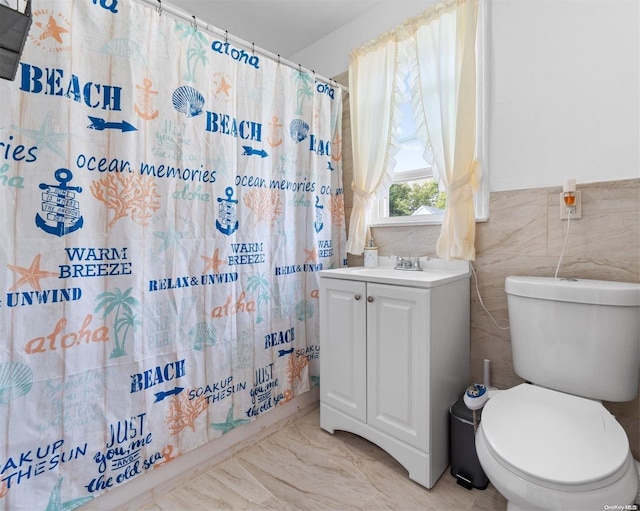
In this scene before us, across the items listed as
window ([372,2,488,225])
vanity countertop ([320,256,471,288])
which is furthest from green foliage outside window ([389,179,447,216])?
vanity countertop ([320,256,471,288])

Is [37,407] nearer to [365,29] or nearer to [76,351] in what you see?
[76,351]

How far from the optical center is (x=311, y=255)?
1952 mm

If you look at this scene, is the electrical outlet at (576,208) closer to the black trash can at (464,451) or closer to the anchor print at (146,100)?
the black trash can at (464,451)

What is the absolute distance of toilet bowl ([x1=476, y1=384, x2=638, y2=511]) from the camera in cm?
79

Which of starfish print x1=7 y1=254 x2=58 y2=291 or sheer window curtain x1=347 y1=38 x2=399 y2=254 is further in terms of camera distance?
sheer window curtain x1=347 y1=38 x2=399 y2=254

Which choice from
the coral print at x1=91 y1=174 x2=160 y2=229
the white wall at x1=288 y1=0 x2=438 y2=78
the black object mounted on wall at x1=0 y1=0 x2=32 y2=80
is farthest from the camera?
the white wall at x1=288 y1=0 x2=438 y2=78

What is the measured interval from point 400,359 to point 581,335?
66 centimetres

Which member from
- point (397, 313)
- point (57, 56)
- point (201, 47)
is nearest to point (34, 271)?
point (57, 56)

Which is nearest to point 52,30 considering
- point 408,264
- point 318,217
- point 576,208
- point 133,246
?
point 133,246

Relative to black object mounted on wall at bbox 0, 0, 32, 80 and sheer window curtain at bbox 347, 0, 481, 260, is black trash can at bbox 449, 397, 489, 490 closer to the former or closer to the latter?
sheer window curtain at bbox 347, 0, 481, 260

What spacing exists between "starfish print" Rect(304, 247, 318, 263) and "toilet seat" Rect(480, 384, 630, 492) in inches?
45.6

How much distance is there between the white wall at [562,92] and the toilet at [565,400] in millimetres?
502

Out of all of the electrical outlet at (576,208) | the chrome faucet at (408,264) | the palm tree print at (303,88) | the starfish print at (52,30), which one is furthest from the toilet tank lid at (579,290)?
the starfish print at (52,30)

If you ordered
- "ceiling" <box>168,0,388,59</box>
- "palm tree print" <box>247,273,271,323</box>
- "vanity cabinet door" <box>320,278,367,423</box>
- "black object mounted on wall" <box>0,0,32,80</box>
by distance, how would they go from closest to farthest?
"black object mounted on wall" <box>0,0,32,80</box> → "vanity cabinet door" <box>320,278,367,423</box> → "palm tree print" <box>247,273,271,323</box> → "ceiling" <box>168,0,388,59</box>
